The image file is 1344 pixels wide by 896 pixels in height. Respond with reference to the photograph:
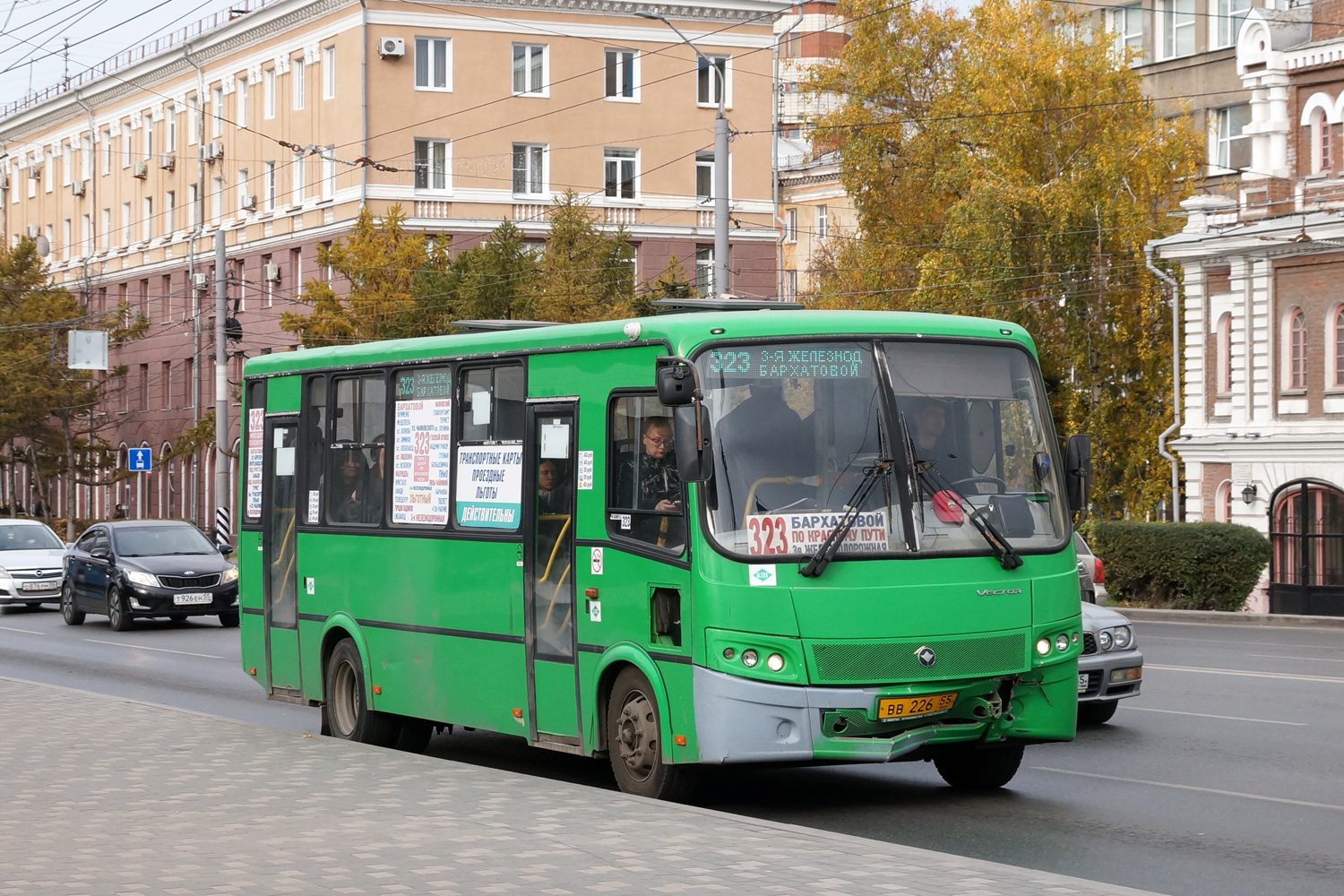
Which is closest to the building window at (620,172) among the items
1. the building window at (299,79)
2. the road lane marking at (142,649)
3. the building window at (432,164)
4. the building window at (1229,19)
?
the building window at (432,164)

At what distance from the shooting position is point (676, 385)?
1070 cm

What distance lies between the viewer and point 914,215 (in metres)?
55.8

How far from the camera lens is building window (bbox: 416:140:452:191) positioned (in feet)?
213

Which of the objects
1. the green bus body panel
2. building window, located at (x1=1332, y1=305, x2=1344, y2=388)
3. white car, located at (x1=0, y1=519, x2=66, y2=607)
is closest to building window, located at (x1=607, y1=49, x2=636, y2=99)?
building window, located at (x1=1332, y1=305, x2=1344, y2=388)

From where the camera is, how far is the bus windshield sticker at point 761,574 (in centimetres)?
1069

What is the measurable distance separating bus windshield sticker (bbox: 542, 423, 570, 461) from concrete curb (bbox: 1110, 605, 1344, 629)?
23568 mm

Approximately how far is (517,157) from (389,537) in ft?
176

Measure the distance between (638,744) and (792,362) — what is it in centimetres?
232

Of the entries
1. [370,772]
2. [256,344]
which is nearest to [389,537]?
[370,772]

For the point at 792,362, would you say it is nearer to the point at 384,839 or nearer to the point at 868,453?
the point at 868,453

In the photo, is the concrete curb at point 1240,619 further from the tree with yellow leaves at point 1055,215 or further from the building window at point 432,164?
Result: the building window at point 432,164

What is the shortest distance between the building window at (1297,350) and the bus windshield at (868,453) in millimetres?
35693

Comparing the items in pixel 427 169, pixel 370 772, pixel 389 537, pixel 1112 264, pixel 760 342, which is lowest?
pixel 370 772

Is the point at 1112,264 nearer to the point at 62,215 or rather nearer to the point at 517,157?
the point at 517,157
